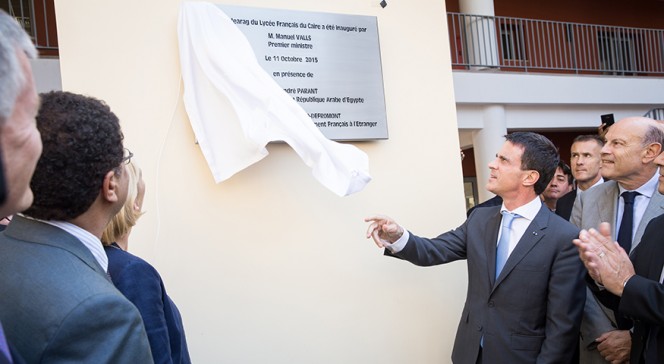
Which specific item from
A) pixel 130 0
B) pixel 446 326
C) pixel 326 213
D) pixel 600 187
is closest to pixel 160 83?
pixel 130 0

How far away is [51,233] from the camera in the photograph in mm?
1233

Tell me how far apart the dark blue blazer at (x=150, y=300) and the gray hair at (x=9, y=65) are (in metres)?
0.85

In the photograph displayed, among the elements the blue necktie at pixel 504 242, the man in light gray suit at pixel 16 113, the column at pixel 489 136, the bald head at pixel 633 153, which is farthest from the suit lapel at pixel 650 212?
the column at pixel 489 136

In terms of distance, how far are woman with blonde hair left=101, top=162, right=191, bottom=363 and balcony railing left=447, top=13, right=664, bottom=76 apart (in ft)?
31.1

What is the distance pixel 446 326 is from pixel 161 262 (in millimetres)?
1654

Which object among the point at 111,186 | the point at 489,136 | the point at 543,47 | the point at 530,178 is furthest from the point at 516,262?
the point at 543,47

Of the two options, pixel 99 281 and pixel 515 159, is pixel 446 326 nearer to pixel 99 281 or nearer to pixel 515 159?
pixel 515 159

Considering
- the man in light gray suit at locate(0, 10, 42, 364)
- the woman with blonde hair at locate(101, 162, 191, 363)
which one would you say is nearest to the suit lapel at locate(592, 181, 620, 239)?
the woman with blonde hair at locate(101, 162, 191, 363)

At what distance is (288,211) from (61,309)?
1841 millimetres

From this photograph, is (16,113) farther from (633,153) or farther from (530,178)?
(633,153)

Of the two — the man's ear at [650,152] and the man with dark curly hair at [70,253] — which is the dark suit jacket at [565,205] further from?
the man with dark curly hair at [70,253]

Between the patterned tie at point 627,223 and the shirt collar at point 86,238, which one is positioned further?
the patterned tie at point 627,223

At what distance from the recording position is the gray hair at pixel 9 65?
73 cm

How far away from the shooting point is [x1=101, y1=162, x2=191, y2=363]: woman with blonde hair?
1.48m
